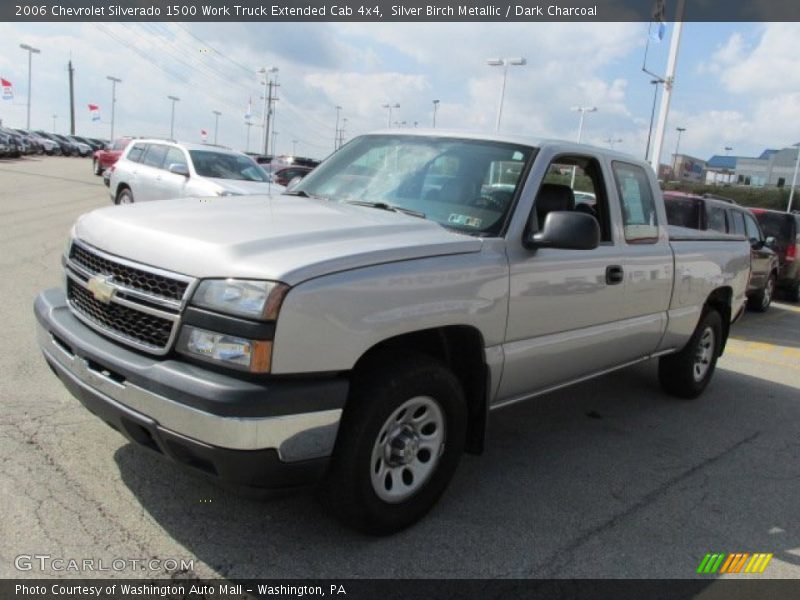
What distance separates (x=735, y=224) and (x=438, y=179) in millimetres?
8803

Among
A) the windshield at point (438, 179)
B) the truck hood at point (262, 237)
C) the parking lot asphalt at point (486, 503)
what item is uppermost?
the windshield at point (438, 179)

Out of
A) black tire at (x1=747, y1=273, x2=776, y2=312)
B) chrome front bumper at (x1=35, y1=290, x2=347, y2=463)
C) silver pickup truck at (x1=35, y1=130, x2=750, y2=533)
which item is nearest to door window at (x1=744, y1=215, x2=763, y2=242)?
black tire at (x1=747, y1=273, x2=776, y2=312)

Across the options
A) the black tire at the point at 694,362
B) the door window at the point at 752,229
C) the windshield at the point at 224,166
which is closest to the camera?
the black tire at the point at 694,362

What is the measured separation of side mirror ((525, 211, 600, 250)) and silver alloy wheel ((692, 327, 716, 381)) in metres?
3.02

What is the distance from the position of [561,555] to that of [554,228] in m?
1.59

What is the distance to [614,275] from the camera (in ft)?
14.1

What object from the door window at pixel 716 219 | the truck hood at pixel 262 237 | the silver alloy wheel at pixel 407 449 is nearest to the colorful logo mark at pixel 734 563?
the silver alloy wheel at pixel 407 449

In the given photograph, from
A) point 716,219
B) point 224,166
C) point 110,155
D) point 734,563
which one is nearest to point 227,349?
point 734,563

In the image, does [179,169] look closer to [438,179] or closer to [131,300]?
[438,179]

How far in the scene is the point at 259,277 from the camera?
260cm

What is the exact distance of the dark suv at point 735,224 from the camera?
10.2 m

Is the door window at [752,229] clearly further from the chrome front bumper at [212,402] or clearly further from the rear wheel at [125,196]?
the rear wheel at [125,196]

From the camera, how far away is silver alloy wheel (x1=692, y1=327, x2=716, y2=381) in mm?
6023

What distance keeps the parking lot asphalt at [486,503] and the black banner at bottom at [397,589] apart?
60mm
